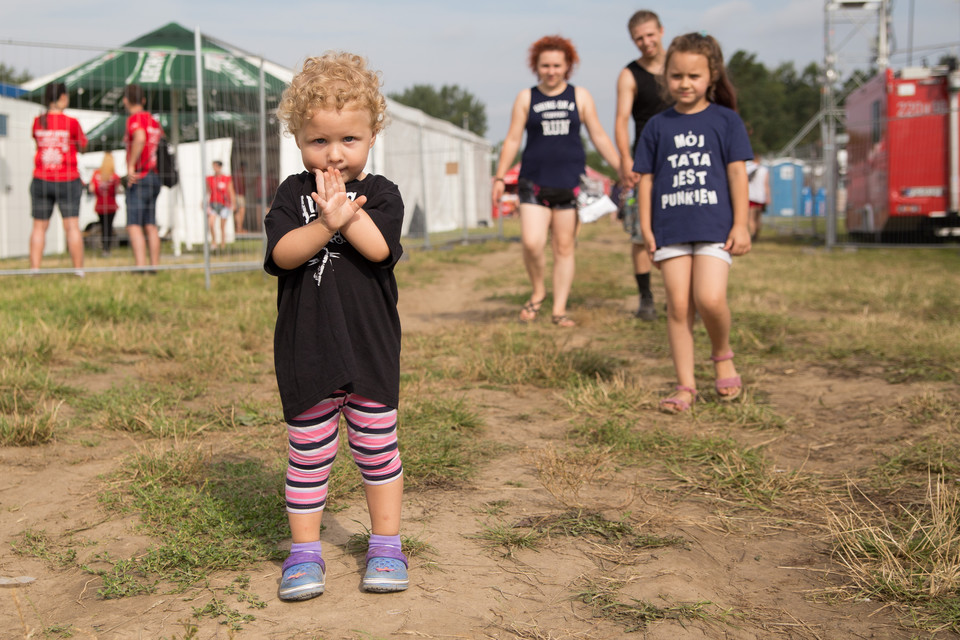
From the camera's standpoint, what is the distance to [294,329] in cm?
230

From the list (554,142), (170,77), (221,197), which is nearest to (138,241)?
(221,197)

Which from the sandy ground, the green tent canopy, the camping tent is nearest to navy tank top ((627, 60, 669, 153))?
the camping tent

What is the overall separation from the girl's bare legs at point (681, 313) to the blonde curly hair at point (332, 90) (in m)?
2.15

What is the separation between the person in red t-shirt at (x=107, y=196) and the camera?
34.9 feet

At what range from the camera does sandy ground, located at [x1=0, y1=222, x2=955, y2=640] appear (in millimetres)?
2105

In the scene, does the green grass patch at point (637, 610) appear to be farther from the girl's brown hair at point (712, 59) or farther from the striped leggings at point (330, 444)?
the girl's brown hair at point (712, 59)

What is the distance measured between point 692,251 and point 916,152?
11.5 metres

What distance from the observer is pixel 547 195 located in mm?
6574

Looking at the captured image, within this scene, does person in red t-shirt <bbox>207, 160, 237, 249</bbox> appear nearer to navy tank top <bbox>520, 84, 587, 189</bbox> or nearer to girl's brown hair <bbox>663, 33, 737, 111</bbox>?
navy tank top <bbox>520, 84, 587, 189</bbox>

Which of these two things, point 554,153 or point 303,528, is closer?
point 303,528

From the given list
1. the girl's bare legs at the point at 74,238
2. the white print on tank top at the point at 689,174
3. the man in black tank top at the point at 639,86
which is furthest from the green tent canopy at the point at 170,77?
the white print on tank top at the point at 689,174

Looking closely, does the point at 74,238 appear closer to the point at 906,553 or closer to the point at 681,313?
the point at 681,313

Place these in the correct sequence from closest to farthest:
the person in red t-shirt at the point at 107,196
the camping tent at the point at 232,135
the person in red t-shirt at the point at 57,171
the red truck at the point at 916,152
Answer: the person in red t-shirt at the point at 57,171, the camping tent at the point at 232,135, the person in red t-shirt at the point at 107,196, the red truck at the point at 916,152

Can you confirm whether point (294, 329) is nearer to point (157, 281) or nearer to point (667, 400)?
point (667, 400)
